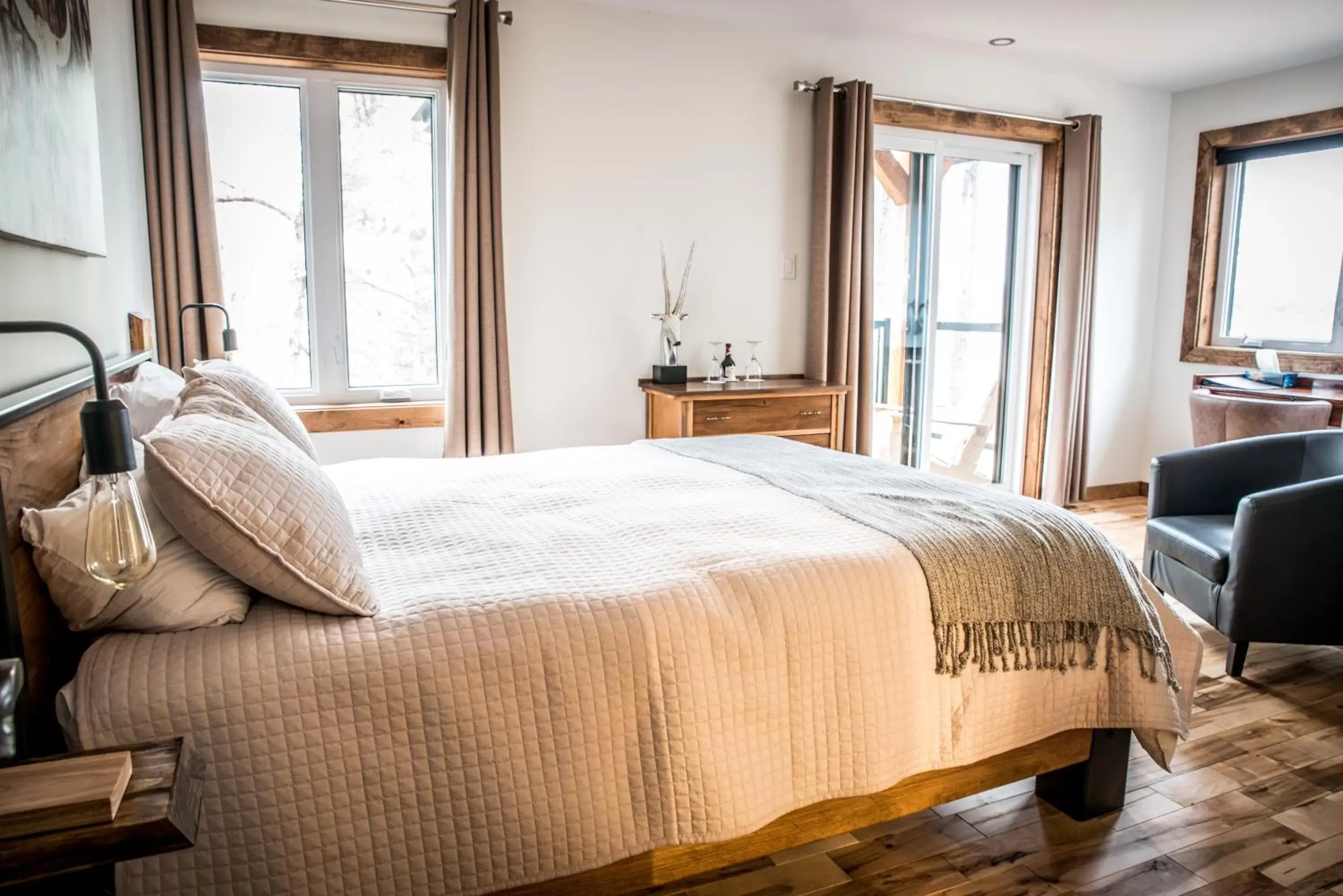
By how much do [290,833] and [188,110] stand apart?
9.65 feet

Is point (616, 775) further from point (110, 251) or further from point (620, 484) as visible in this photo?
point (110, 251)

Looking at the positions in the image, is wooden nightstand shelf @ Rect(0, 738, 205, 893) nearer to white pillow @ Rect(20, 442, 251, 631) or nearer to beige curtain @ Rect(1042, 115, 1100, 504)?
white pillow @ Rect(20, 442, 251, 631)

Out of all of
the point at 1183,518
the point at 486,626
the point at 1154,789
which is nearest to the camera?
the point at 486,626

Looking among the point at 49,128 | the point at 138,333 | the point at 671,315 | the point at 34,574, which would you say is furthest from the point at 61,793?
the point at 671,315

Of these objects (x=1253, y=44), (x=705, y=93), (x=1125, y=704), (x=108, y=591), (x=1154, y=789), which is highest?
(x=1253, y=44)

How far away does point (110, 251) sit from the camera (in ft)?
7.81

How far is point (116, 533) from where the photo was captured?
32.1 inches

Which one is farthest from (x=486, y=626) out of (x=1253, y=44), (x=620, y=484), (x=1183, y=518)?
(x=1253, y=44)

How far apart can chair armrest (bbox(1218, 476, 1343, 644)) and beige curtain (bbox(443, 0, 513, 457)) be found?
271 centimetres

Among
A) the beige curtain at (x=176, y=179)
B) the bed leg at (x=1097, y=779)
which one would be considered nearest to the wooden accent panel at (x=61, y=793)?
the bed leg at (x=1097, y=779)

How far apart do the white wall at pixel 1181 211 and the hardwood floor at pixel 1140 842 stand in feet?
11.0

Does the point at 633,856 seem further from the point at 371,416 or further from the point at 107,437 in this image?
the point at 371,416

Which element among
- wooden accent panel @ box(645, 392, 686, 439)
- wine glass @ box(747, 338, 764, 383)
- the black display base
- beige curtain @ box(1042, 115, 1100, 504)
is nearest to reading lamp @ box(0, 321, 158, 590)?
wooden accent panel @ box(645, 392, 686, 439)

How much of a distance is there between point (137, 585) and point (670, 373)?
2964mm
